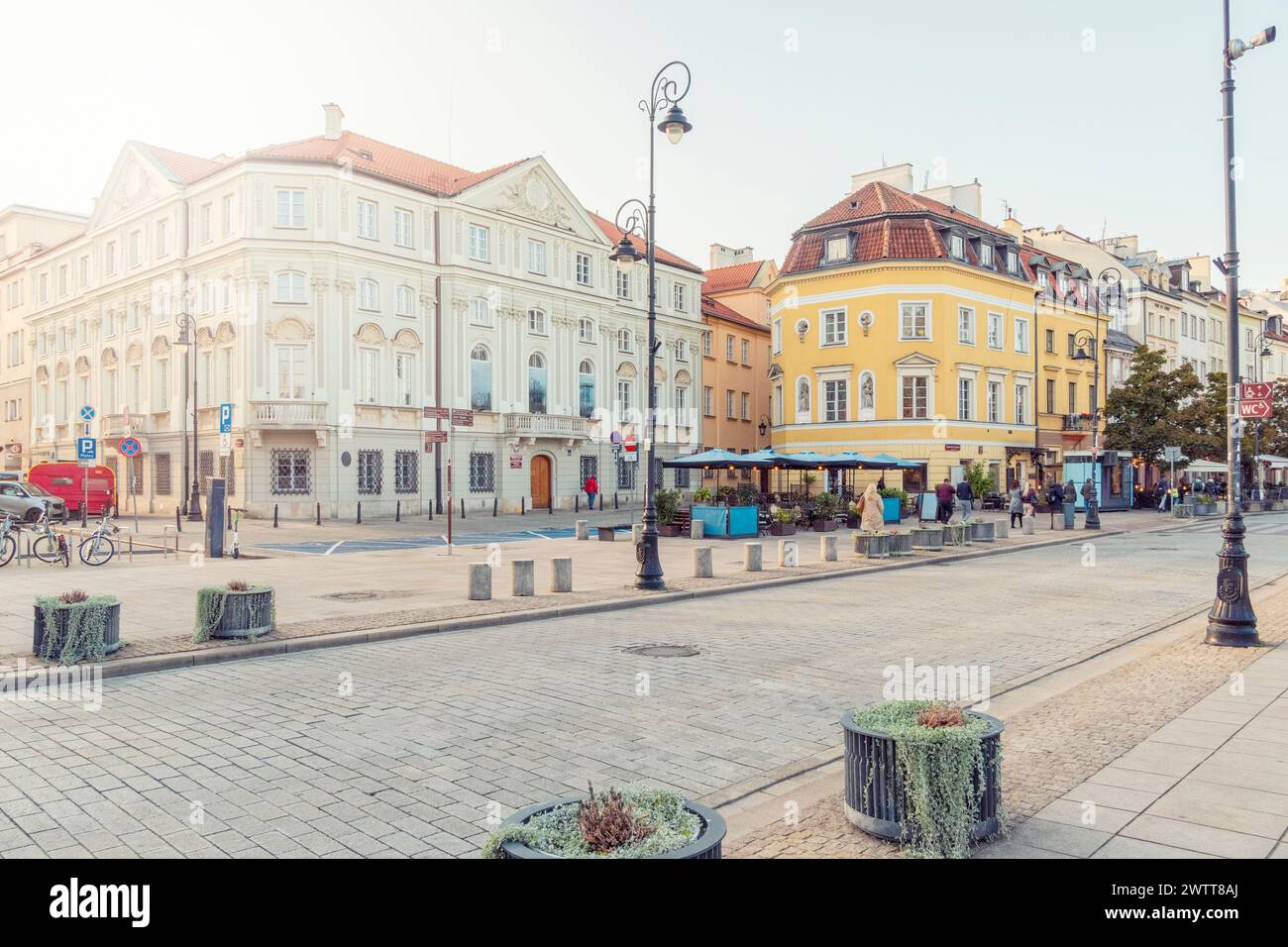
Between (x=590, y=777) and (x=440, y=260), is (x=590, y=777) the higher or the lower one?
the lower one

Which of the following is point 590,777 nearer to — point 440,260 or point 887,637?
point 887,637

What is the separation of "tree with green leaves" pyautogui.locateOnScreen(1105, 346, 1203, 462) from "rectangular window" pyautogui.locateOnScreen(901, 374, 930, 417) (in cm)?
1225

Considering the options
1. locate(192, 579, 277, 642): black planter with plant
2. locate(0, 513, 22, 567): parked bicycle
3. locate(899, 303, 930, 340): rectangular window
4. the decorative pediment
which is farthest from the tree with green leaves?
locate(192, 579, 277, 642): black planter with plant

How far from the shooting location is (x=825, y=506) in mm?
32688

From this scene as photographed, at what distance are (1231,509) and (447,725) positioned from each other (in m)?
8.94

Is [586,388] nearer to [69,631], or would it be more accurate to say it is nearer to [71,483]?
[71,483]

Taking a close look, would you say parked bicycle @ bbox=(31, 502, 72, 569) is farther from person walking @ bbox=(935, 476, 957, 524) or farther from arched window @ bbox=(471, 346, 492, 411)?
person walking @ bbox=(935, 476, 957, 524)

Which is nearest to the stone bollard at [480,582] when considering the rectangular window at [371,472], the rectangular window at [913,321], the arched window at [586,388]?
the rectangular window at [371,472]

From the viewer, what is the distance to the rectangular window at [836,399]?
164ft

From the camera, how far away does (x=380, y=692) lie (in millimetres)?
8188

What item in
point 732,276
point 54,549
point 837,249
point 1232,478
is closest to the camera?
point 1232,478

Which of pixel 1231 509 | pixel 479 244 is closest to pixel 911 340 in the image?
pixel 479 244
